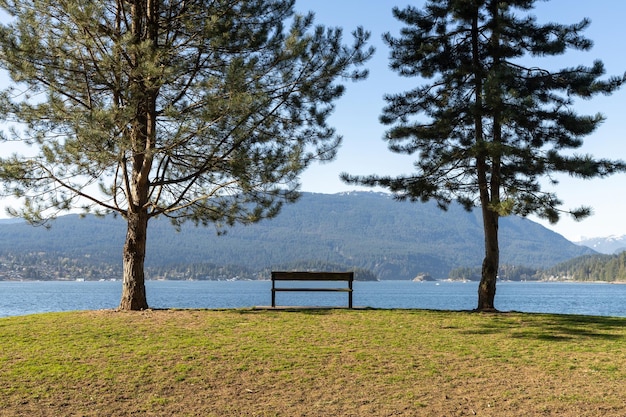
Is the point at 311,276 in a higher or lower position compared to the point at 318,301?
higher

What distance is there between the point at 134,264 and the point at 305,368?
6.79 m

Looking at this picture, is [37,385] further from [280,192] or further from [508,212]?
[508,212]

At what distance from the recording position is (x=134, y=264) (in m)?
13.9

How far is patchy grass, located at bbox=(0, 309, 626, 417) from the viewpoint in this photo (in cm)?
707

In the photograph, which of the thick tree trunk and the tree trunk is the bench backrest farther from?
the thick tree trunk

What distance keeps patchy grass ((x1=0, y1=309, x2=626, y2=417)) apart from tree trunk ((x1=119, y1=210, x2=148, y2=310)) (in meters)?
1.40

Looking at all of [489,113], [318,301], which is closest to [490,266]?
[489,113]

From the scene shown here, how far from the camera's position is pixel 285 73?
45.1ft

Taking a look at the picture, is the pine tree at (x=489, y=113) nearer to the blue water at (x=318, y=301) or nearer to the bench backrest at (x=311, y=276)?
the bench backrest at (x=311, y=276)

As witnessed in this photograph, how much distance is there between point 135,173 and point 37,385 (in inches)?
289

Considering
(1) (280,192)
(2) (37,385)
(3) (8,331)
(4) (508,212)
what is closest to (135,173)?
(1) (280,192)

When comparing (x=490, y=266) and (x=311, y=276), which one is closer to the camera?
(x=311, y=276)

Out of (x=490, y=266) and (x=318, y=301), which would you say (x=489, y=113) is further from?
(x=318, y=301)

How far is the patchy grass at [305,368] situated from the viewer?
7.07 meters
